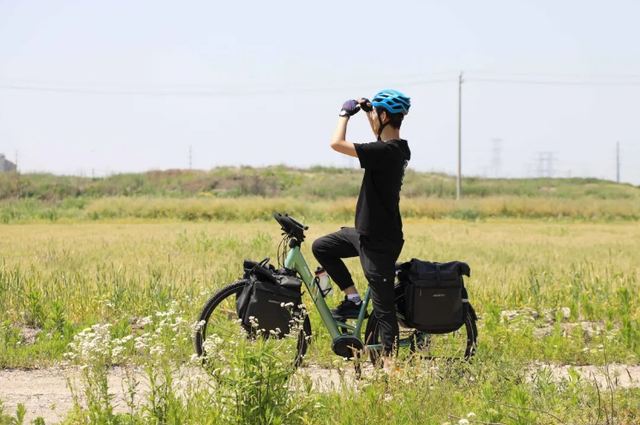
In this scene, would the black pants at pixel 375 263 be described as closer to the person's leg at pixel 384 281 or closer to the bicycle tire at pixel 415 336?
the person's leg at pixel 384 281

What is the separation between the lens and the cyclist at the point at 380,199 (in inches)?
237

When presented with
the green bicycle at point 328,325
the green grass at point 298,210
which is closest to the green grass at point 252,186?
the green grass at point 298,210

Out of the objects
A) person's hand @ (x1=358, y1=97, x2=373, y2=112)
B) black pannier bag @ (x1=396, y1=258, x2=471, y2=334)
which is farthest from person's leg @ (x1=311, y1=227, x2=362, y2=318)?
person's hand @ (x1=358, y1=97, x2=373, y2=112)

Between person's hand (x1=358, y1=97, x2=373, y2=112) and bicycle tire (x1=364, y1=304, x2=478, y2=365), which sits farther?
bicycle tire (x1=364, y1=304, x2=478, y2=365)

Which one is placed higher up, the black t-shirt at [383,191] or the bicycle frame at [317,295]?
the black t-shirt at [383,191]

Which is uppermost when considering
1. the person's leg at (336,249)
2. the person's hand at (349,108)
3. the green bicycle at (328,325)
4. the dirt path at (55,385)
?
the person's hand at (349,108)

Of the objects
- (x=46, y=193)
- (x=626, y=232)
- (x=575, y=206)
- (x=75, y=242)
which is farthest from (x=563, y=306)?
(x=46, y=193)

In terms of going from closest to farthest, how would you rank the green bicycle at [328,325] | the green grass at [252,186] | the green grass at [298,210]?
1. the green bicycle at [328,325]
2. the green grass at [298,210]
3. the green grass at [252,186]

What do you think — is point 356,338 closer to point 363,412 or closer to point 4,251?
point 363,412

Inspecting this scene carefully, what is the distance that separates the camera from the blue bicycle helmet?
6.11 m

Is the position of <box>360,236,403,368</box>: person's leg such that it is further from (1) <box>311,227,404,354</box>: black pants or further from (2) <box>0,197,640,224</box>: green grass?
(2) <box>0,197,640,224</box>: green grass

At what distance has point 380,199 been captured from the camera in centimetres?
616

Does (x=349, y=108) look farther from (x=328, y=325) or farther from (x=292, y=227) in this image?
(x=328, y=325)

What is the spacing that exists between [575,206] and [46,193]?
39.8 metres
